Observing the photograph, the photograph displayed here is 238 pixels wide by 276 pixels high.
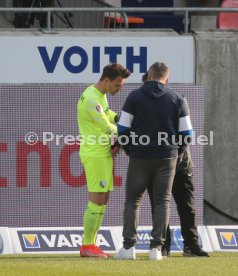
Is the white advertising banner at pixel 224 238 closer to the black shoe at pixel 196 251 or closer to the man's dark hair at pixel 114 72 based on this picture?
the black shoe at pixel 196 251

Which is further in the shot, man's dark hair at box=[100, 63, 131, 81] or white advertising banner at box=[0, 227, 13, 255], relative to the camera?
white advertising banner at box=[0, 227, 13, 255]

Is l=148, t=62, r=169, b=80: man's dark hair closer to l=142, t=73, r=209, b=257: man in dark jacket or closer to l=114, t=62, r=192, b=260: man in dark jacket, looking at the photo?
l=114, t=62, r=192, b=260: man in dark jacket

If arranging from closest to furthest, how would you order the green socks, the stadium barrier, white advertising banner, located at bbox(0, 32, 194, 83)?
1. the green socks
2. the stadium barrier
3. white advertising banner, located at bbox(0, 32, 194, 83)

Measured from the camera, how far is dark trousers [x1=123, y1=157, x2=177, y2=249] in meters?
11.3

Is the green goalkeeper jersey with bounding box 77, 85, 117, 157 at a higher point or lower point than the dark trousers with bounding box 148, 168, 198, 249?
higher

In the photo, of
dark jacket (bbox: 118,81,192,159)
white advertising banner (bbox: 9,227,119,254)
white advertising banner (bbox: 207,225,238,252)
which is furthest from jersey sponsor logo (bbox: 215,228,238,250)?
dark jacket (bbox: 118,81,192,159)

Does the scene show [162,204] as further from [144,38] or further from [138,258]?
[144,38]

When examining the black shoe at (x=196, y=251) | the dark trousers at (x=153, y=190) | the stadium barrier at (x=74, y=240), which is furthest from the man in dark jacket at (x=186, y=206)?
the stadium barrier at (x=74, y=240)

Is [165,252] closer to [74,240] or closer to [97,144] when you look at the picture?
[97,144]

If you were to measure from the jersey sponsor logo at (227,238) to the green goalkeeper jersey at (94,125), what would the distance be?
1884 mm

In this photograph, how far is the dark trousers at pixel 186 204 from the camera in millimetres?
12023

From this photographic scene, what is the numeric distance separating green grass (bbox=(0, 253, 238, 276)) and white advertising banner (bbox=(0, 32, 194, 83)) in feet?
12.3

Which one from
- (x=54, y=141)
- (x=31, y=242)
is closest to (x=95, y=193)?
(x=31, y=242)

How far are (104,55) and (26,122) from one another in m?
1.30
